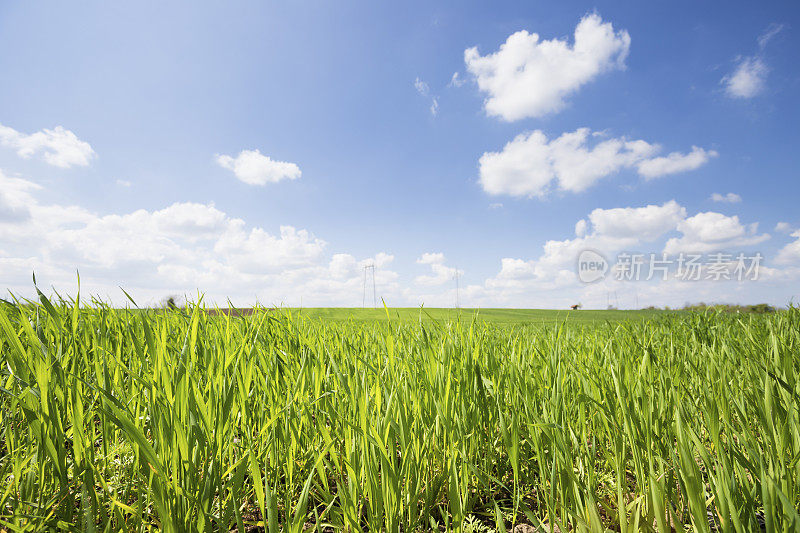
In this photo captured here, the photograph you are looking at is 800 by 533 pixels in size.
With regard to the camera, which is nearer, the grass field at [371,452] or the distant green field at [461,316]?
the grass field at [371,452]

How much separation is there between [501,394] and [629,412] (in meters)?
0.56

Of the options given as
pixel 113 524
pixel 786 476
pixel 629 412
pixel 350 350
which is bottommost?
pixel 113 524

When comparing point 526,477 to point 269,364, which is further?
point 269,364

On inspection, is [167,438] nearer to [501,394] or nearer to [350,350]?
[350,350]

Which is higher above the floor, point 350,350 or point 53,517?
point 350,350

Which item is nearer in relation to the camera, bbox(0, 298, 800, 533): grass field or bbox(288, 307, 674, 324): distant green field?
bbox(0, 298, 800, 533): grass field

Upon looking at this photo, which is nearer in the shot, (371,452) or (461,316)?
(371,452)

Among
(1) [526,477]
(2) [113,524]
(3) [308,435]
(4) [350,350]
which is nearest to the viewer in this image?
(2) [113,524]

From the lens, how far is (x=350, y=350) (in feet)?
7.31

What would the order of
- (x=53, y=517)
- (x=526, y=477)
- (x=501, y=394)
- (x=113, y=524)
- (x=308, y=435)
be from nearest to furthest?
(x=53, y=517) → (x=113, y=524) → (x=308, y=435) → (x=526, y=477) → (x=501, y=394)

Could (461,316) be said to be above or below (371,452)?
above

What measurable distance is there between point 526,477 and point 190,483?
123cm

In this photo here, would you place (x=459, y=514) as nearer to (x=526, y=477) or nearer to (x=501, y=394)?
(x=526, y=477)

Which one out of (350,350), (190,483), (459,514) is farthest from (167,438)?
(350,350)
